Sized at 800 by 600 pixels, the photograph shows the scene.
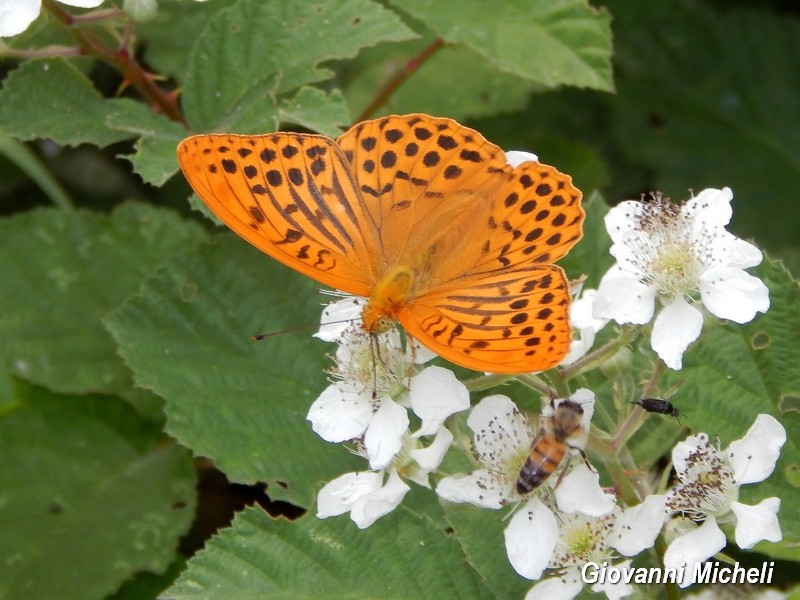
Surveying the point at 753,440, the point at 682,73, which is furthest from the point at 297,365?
the point at 682,73

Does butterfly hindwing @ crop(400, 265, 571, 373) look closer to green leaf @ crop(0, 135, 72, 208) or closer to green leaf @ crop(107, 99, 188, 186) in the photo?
green leaf @ crop(107, 99, 188, 186)

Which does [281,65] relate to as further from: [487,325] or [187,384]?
[487,325]

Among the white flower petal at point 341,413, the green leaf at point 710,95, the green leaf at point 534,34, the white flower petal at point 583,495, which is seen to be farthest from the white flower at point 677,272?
the green leaf at point 710,95

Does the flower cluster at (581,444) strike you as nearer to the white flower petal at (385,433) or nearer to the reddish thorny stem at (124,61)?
the white flower petal at (385,433)

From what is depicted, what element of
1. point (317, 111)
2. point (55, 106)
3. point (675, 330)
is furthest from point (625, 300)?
point (55, 106)

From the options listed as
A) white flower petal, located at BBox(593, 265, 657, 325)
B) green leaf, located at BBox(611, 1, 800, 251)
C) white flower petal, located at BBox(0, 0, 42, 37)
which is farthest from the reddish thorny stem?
green leaf, located at BBox(611, 1, 800, 251)

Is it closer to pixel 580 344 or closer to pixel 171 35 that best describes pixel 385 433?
pixel 580 344
